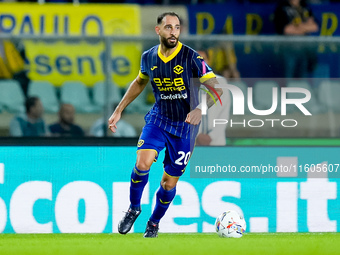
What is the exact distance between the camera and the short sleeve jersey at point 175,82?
696 centimetres

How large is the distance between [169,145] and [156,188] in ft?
4.12

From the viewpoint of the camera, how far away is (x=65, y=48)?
8.41m

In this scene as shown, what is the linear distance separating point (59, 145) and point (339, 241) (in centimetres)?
313

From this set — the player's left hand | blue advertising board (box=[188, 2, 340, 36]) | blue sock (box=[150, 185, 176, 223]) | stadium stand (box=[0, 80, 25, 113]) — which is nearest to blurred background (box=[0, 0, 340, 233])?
stadium stand (box=[0, 80, 25, 113])

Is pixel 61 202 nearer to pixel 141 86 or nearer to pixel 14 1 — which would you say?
pixel 141 86

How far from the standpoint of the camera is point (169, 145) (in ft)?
23.5

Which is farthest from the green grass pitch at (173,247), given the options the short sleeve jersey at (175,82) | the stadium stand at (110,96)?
the stadium stand at (110,96)

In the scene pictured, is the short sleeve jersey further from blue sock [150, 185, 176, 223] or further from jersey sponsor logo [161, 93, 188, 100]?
blue sock [150, 185, 176, 223]

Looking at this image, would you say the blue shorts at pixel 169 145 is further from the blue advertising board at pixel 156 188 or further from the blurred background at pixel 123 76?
the blurred background at pixel 123 76

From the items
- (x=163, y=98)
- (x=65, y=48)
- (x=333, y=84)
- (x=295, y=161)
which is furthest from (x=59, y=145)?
(x=333, y=84)

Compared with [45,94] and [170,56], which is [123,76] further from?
[170,56]

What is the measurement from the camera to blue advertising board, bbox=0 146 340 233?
824cm

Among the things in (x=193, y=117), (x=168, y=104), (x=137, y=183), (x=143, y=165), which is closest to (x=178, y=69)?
(x=168, y=104)

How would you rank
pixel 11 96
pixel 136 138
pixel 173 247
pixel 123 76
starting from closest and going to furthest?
pixel 173 247 → pixel 11 96 → pixel 136 138 → pixel 123 76
